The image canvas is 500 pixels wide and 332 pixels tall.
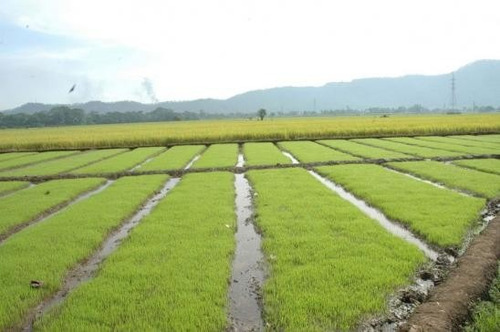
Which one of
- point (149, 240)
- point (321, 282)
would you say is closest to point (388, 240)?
point (321, 282)

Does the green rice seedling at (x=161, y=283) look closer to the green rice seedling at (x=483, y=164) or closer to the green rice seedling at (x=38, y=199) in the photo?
the green rice seedling at (x=38, y=199)

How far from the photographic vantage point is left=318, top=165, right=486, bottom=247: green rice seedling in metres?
9.80

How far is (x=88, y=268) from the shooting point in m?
8.49

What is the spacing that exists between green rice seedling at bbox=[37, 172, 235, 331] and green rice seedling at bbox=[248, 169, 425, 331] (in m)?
0.93

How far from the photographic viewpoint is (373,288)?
6.77 metres

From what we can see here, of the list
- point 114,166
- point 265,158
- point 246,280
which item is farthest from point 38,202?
point 265,158

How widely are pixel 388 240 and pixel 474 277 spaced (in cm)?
222

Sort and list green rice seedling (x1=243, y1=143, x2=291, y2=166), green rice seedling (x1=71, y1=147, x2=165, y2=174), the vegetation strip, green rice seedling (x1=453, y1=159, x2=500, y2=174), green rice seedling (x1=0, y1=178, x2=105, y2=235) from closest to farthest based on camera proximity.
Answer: the vegetation strip → green rice seedling (x1=0, y1=178, x2=105, y2=235) → green rice seedling (x1=453, y1=159, x2=500, y2=174) → green rice seedling (x1=71, y1=147, x2=165, y2=174) → green rice seedling (x1=243, y1=143, x2=291, y2=166)

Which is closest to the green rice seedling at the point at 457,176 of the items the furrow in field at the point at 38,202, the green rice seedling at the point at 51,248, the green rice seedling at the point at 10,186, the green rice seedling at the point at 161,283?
the green rice seedling at the point at 161,283

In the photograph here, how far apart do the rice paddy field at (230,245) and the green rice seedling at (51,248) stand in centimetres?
4

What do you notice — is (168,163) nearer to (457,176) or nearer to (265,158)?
(265,158)

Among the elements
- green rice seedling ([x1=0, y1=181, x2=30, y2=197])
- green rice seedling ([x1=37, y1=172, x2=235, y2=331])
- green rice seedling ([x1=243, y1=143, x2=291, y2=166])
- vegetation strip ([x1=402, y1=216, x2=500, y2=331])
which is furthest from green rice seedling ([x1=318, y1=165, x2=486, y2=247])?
green rice seedling ([x1=0, y1=181, x2=30, y2=197])

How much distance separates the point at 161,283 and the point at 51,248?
3.63m

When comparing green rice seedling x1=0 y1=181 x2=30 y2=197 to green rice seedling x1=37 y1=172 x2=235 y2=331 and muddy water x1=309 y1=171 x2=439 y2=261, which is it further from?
muddy water x1=309 y1=171 x2=439 y2=261
